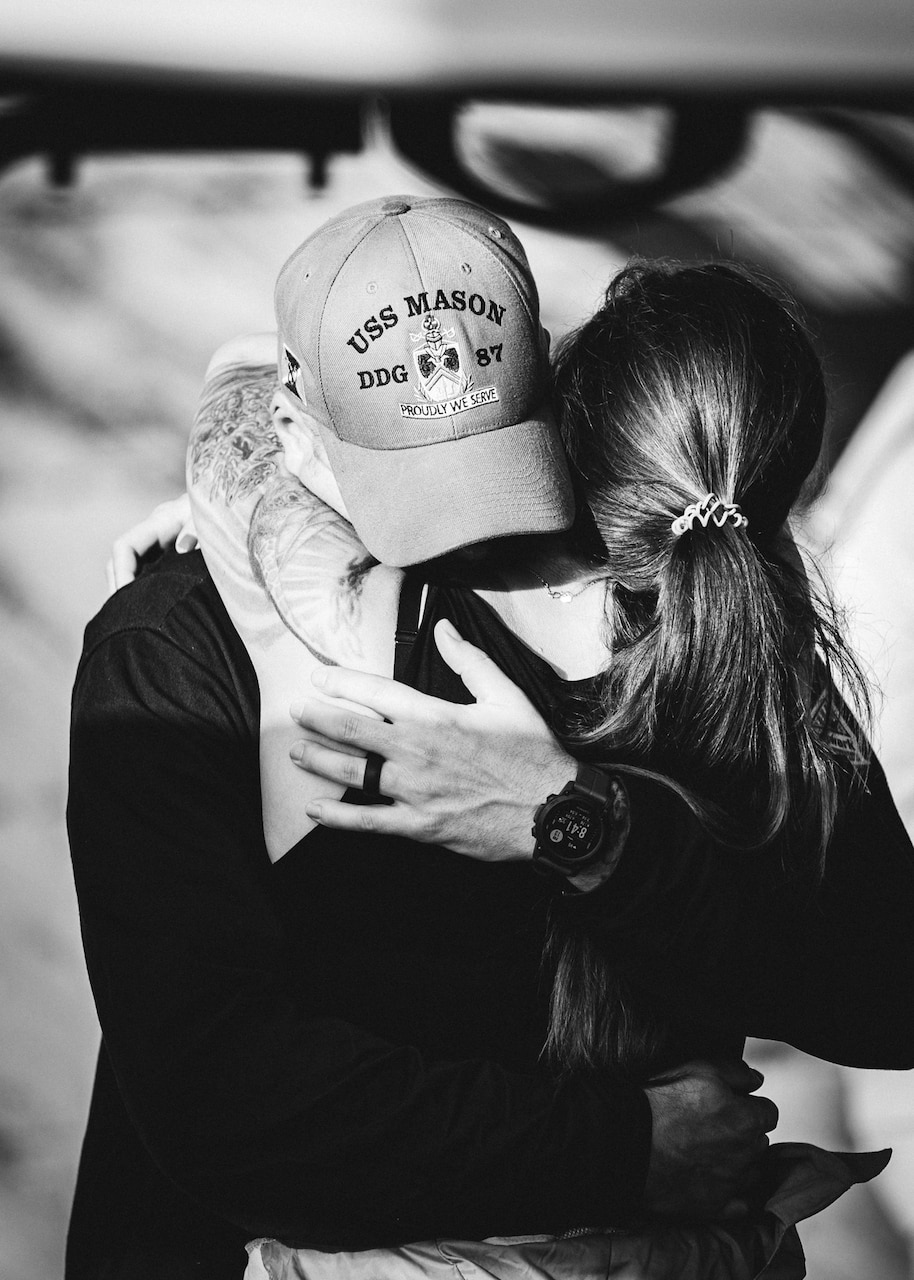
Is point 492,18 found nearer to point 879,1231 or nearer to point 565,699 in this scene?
point 565,699

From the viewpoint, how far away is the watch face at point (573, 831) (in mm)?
1131

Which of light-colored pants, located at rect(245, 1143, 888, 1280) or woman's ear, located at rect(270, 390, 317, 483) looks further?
woman's ear, located at rect(270, 390, 317, 483)

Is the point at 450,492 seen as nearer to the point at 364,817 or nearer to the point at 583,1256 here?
the point at 364,817

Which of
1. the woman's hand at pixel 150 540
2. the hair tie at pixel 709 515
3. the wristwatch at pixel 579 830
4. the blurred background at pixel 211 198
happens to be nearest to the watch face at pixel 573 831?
the wristwatch at pixel 579 830

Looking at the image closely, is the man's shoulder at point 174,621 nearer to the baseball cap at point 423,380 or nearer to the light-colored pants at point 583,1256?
the baseball cap at point 423,380

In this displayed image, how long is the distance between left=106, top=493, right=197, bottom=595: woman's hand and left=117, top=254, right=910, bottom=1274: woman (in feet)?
1.62

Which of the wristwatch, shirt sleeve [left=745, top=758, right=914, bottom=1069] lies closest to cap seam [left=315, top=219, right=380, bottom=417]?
the wristwatch

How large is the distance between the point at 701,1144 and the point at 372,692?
0.63 m

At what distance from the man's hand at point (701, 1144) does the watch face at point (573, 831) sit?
12.7 inches

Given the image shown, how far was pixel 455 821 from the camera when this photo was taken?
1.13 metres

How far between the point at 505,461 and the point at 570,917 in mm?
505

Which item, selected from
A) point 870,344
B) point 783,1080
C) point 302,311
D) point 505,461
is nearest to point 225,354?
point 302,311

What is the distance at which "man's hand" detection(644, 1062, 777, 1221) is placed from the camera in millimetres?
1200

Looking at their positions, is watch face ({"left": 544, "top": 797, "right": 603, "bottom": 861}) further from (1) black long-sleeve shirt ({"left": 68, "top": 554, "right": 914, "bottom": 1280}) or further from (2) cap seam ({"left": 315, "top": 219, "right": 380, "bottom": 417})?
(2) cap seam ({"left": 315, "top": 219, "right": 380, "bottom": 417})
